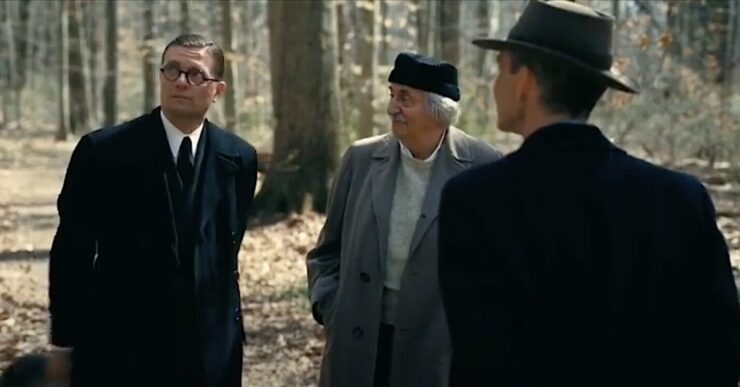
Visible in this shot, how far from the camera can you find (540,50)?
2.65 meters

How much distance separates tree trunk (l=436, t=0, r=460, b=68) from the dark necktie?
19.1 meters

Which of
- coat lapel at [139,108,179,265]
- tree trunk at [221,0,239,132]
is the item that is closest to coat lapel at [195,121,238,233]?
coat lapel at [139,108,179,265]

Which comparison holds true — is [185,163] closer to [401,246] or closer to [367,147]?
[367,147]

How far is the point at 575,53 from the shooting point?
2.66 m

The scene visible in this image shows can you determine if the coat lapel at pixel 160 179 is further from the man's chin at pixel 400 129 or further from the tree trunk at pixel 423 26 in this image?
the tree trunk at pixel 423 26

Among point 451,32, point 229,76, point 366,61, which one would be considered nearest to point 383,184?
point 366,61

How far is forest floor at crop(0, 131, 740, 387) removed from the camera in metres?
7.97

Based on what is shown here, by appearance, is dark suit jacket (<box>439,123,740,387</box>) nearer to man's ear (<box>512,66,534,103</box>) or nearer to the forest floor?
man's ear (<box>512,66,534,103</box>)

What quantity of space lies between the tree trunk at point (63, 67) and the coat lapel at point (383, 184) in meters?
32.6

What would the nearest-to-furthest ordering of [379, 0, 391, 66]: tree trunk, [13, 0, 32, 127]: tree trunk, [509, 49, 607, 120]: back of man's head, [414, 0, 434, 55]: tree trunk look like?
[509, 49, 607, 120]: back of man's head < [379, 0, 391, 66]: tree trunk < [414, 0, 434, 55]: tree trunk < [13, 0, 32, 127]: tree trunk

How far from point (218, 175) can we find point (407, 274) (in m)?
0.81

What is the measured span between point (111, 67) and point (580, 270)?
35072mm

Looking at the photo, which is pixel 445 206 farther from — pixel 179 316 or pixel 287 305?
pixel 287 305

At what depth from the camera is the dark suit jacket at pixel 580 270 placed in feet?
8.32
